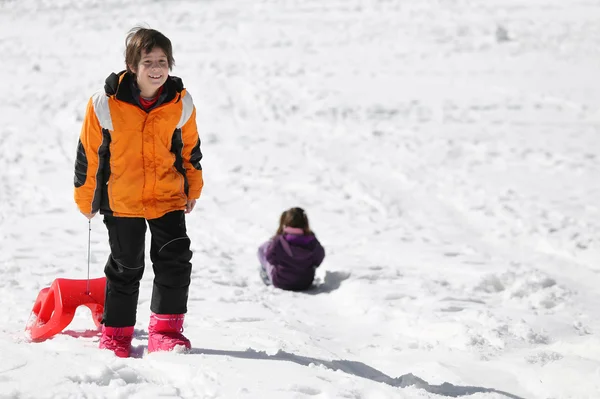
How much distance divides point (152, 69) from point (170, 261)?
3.17 ft

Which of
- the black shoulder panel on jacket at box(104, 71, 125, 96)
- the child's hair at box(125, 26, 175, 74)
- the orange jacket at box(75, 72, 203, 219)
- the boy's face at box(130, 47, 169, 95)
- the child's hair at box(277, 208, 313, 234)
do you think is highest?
the child's hair at box(125, 26, 175, 74)

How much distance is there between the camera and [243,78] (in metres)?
13.6

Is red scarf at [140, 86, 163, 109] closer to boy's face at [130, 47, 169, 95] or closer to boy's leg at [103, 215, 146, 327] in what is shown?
boy's face at [130, 47, 169, 95]

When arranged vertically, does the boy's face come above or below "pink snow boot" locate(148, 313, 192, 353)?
above

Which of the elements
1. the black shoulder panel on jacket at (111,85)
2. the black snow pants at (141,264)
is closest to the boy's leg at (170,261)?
the black snow pants at (141,264)

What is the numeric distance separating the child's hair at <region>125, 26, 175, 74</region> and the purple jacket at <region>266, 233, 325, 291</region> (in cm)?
261

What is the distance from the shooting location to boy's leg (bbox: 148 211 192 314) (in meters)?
3.83

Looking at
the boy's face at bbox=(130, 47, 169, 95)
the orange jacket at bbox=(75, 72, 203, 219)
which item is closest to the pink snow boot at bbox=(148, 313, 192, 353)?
the orange jacket at bbox=(75, 72, 203, 219)

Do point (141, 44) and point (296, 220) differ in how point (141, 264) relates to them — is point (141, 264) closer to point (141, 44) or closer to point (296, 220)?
point (141, 44)

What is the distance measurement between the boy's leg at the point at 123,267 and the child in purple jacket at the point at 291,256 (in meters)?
2.13

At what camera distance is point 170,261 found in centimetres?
385

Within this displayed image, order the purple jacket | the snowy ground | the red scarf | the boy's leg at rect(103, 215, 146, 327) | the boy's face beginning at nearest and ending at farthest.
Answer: the boy's face
the red scarf
the boy's leg at rect(103, 215, 146, 327)
the snowy ground
the purple jacket

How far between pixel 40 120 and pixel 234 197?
4115 millimetres

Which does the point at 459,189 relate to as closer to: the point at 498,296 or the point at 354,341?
the point at 498,296
